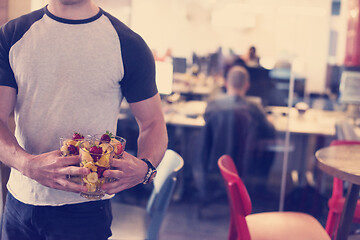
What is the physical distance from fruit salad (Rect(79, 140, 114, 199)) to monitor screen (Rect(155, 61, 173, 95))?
7.58ft

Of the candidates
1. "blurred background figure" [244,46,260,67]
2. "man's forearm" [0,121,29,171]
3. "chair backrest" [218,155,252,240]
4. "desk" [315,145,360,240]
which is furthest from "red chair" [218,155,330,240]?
"blurred background figure" [244,46,260,67]

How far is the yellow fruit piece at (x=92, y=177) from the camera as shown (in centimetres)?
116

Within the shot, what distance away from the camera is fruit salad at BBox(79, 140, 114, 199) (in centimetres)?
117

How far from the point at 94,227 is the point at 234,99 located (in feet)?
8.95

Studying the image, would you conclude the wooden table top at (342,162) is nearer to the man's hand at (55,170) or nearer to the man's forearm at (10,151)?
the man's hand at (55,170)

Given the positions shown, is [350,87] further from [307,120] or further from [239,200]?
[239,200]

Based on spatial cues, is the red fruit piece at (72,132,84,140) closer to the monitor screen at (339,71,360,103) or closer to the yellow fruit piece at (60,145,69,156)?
the yellow fruit piece at (60,145,69,156)

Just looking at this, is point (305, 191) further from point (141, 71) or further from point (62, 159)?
point (62, 159)

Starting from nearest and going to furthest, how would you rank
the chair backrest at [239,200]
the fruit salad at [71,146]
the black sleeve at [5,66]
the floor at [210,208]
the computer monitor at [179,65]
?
the fruit salad at [71,146] < the black sleeve at [5,66] < the chair backrest at [239,200] < the floor at [210,208] < the computer monitor at [179,65]

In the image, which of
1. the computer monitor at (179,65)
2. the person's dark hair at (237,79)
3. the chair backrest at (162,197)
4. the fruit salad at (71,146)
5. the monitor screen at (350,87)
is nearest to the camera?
the fruit salad at (71,146)

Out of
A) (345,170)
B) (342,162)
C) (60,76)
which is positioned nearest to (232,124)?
(342,162)

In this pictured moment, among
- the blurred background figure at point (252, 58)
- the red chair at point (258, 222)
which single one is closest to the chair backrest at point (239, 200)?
the red chair at point (258, 222)

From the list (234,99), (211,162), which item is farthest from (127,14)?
(211,162)

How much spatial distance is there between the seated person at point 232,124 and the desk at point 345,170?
1.68 metres
